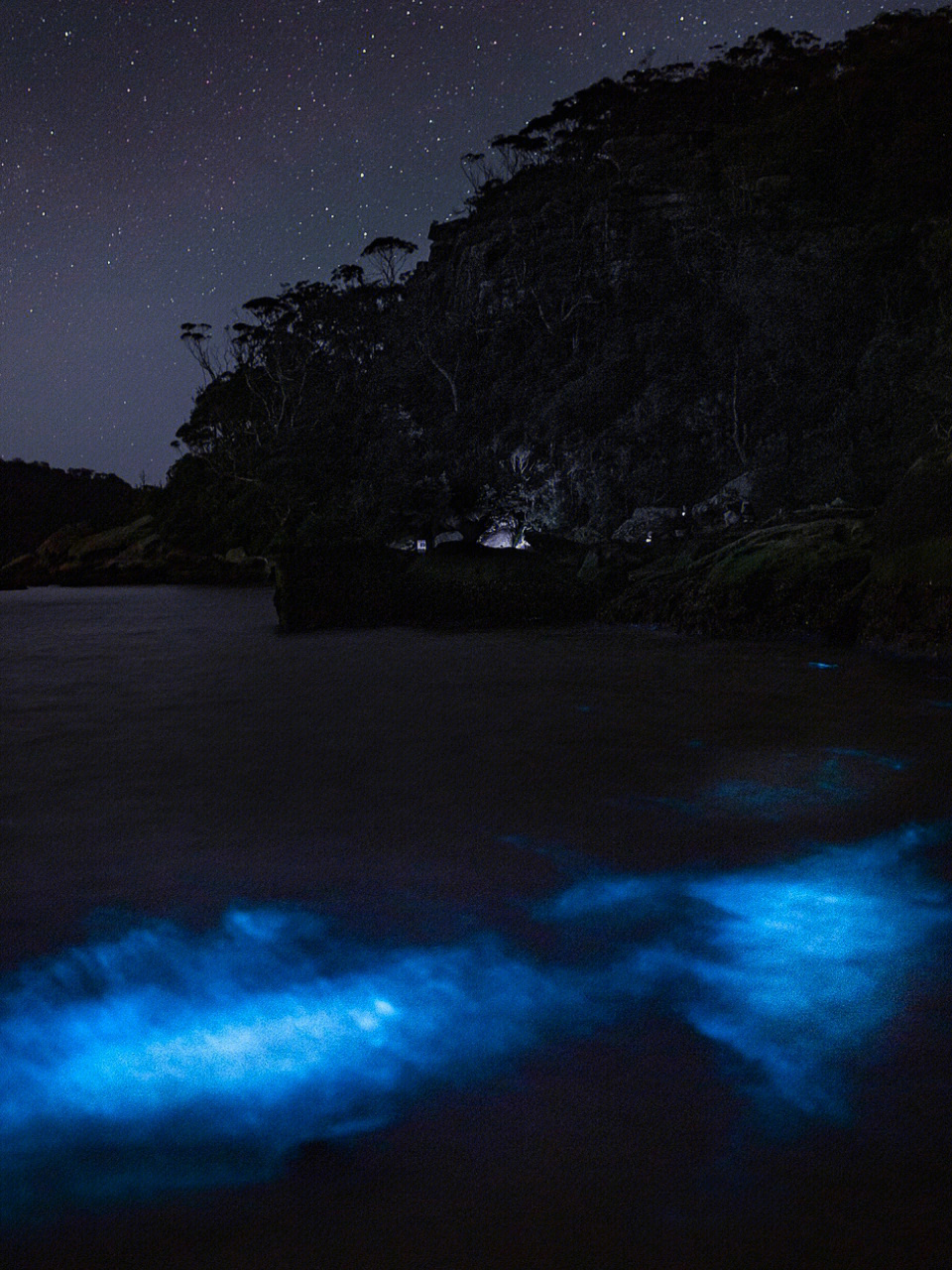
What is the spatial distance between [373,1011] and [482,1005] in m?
0.40

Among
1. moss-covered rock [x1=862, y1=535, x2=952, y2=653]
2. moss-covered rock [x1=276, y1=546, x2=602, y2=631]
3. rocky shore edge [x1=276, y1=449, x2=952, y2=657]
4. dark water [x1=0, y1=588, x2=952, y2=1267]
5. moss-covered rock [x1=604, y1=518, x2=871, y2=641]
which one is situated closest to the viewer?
dark water [x1=0, y1=588, x2=952, y2=1267]

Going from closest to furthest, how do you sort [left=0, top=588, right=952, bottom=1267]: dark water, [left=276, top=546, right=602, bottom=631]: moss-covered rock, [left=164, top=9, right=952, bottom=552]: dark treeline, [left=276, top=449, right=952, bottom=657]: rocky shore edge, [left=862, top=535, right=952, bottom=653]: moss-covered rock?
1. [left=0, top=588, right=952, bottom=1267]: dark water
2. [left=862, top=535, right=952, bottom=653]: moss-covered rock
3. [left=276, top=449, right=952, bottom=657]: rocky shore edge
4. [left=276, top=546, right=602, bottom=631]: moss-covered rock
5. [left=164, top=9, right=952, bottom=552]: dark treeline

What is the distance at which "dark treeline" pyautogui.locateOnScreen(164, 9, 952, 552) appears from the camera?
36.9 m

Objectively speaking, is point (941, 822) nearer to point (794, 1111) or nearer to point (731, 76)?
point (794, 1111)

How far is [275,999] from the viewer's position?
132 inches

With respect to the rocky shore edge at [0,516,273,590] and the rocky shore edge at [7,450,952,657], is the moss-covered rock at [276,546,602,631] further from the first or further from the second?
the rocky shore edge at [0,516,273,590]

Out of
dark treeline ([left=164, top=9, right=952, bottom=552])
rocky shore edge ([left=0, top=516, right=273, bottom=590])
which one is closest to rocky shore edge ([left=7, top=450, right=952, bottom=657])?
dark treeline ([left=164, top=9, right=952, bottom=552])

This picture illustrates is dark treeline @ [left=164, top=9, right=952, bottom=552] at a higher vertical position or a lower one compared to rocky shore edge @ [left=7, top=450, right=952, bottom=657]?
higher

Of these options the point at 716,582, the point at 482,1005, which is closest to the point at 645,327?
the point at 716,582

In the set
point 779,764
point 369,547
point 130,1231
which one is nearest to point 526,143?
point 369,547

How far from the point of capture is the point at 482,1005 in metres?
3.25

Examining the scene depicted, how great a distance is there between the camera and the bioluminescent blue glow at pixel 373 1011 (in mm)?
2535

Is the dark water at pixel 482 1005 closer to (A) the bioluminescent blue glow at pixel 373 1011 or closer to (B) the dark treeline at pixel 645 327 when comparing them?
(A) the bioluminescent blue glow at pixel 373 1011

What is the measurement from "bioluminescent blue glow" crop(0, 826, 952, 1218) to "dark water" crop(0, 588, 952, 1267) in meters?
0.01
